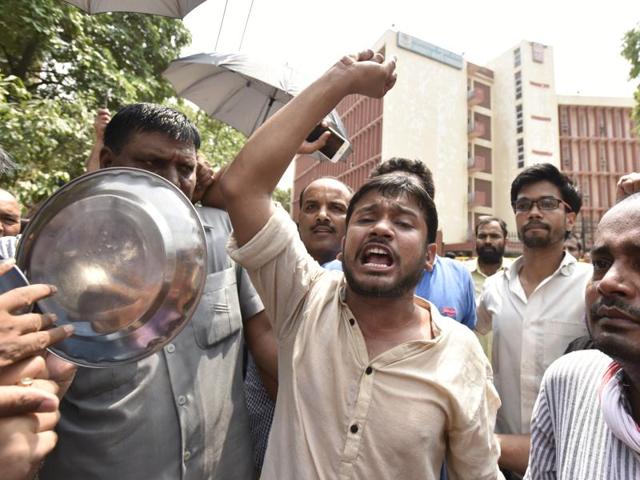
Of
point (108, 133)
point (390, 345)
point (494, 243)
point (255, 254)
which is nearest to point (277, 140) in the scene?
point (255, 254)

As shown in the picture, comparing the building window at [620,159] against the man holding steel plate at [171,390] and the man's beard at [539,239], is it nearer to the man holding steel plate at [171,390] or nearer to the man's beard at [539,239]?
the man's beard at [539,239]

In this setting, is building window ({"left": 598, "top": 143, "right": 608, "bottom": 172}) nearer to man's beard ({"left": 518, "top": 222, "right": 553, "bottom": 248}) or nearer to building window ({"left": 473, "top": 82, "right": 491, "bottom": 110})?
building window ({"left": 473, "top": 82, "right": 491, "bottom": 110})

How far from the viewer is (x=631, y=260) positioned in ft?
3.81

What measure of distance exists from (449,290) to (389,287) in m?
1.36

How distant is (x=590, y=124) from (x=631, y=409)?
1596 inches

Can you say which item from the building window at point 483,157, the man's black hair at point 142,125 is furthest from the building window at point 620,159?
the man's black hair at point 142,125

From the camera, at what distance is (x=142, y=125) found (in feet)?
5.50

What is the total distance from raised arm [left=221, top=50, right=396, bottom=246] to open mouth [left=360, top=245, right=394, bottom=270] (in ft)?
1.46

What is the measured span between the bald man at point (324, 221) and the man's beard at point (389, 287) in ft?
4.00

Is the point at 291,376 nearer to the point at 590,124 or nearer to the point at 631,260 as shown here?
the point at 631,260

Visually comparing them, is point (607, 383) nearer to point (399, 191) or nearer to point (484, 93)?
point (399, 191)

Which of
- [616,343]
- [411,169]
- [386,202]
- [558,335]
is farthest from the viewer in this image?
[411,169]

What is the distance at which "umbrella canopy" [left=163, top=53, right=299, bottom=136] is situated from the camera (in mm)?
4715

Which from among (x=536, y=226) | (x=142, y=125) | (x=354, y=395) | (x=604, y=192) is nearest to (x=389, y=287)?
(x=354, y=395)
